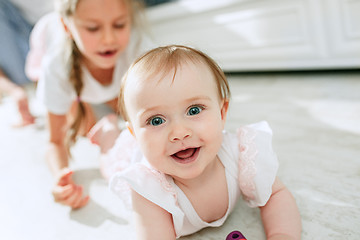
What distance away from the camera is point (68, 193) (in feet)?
2.55

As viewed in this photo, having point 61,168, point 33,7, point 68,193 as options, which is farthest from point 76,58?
point 33,7

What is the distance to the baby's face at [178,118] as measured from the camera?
1.75 feet

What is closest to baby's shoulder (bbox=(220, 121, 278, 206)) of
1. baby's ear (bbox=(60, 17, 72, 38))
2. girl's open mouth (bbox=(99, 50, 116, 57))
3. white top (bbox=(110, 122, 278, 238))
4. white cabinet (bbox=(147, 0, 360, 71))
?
white top (bbox=(110, 122, 278, 238))

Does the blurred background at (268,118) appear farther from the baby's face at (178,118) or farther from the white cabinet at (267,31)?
the baby's face at (178,118)

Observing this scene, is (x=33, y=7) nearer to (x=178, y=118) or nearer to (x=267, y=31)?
(x=267, y=31)

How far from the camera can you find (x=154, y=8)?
1.69 m

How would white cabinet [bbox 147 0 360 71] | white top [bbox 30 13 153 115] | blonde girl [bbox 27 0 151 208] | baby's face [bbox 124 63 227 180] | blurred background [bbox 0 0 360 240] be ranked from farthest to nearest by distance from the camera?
white cabinet [bbox 147 0 360 71] → white top [bbox 30 13 153 115] → blonde girl [bbox 27 0 151 208] → blurred background [bbox 0 0 360 240] → baby's face [bbox 124 63 227 180]

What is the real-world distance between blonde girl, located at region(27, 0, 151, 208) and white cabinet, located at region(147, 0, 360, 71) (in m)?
0.55

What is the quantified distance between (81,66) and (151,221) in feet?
2.06

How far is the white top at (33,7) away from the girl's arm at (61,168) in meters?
1.17

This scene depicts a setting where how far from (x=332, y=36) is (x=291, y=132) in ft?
1.76

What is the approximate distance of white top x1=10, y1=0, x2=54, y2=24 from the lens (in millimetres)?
1971

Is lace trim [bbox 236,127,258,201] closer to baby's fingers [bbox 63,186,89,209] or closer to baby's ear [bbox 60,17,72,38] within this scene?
baby's fingers [bbox 63,186,89,209]

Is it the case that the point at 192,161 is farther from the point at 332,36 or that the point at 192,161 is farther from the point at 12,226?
the point at 332,36
